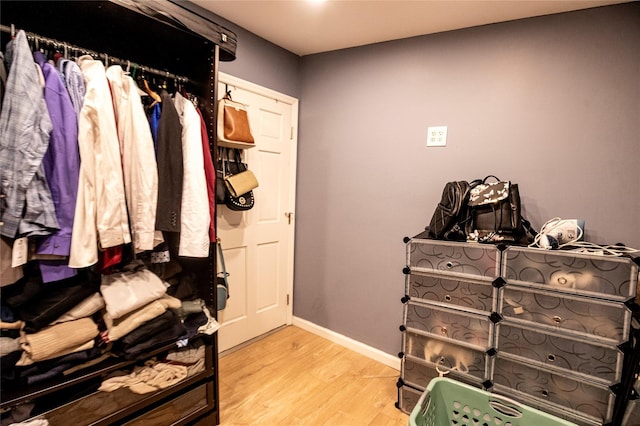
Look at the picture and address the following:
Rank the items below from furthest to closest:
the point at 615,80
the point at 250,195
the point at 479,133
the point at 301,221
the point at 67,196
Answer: the point at 301,221 → the point at 250,195 → the point at 479,133 → the point at 615,80 → the point at 67,196

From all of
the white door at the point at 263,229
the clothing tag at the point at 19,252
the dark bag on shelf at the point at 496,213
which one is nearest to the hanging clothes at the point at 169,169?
the clothing tag at the point at 19,252

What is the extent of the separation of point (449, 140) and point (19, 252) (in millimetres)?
2213

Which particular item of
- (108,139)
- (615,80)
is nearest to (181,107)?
(108,139)

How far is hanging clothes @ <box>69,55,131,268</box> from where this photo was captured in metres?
1.12

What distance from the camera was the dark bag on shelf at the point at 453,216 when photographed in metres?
1.71

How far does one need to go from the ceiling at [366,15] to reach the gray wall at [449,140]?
0.08 metres

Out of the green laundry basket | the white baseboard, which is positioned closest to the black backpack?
the green laundry basket

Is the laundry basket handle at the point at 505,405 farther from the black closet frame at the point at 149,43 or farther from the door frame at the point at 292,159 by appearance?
the door frame at the point at 292,159

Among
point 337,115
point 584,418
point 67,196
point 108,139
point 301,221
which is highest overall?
point 337,115

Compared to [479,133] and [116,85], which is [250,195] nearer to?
[116,85]

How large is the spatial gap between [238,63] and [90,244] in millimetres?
1624

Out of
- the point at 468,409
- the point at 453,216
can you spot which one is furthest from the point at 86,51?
the point at 468,409

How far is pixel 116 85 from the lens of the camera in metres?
1.26

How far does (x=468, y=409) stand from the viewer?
160cm
